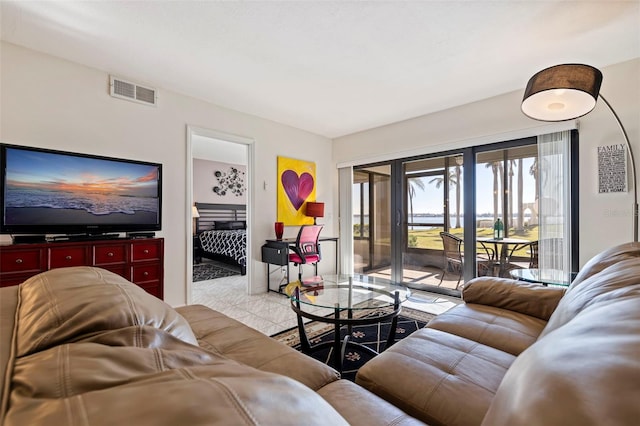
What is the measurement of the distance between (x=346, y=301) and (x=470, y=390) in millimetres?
1215

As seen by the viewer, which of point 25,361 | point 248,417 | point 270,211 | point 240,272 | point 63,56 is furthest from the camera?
point 240,272

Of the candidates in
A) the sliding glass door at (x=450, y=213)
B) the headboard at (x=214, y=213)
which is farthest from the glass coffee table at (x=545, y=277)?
the headboard at (x=214, y=213)

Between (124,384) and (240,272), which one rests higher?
(124,384)

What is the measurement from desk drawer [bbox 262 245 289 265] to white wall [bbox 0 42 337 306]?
14cm

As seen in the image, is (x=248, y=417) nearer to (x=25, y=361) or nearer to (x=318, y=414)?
(x=318, y=414)

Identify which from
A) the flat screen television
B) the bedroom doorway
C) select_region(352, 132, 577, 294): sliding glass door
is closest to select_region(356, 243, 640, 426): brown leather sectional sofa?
select_region(352, 132, 577, 294): sliding glass door

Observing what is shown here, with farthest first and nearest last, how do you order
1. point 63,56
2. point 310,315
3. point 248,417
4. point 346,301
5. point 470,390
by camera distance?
point 63,56 < point 346,301 < point 310,315 < point 470,390 < point 248,417

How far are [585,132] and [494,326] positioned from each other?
2599 millimetres

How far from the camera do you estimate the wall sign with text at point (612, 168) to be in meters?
2.67

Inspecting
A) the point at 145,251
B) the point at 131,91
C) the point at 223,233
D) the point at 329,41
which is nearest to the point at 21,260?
the point at 145,251

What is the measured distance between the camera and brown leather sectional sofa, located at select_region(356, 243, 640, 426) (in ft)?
1.29

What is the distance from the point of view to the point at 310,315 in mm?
1884

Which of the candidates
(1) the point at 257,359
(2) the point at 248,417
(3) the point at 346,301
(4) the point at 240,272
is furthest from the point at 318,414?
(4) the point at 240,272

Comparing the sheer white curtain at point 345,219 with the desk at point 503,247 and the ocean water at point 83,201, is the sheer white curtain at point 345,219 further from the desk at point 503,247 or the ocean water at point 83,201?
the ocean water at point 83,201
